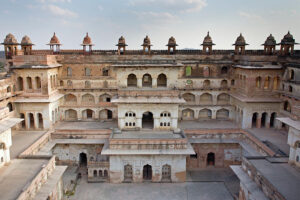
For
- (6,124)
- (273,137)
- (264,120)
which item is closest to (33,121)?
(6,124)

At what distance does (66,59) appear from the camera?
91.9ft

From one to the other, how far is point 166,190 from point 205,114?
1149cm

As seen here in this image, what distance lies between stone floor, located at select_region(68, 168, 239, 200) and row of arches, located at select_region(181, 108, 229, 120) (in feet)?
26.3

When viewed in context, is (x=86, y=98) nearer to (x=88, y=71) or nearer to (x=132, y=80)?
(x=88, y=71)

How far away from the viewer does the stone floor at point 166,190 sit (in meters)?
19.6

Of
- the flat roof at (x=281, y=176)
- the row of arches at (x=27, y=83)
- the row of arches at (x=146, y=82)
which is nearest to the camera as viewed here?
the flat roof at (x=281, y=176)

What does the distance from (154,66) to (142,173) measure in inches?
363

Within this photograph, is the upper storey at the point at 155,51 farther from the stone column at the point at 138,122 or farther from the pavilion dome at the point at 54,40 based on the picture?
the stone column at the point at 138,122

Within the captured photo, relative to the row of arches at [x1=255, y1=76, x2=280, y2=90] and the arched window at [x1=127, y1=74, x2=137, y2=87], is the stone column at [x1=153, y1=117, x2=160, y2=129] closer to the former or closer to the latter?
the arched window at [x1=127, y1=74, x2=137, y2=87]

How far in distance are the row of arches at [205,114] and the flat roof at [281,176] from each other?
41.6ft

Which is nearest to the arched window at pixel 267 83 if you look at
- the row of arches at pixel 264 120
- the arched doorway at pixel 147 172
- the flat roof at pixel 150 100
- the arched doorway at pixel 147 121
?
the row of arches at pixel 264 120

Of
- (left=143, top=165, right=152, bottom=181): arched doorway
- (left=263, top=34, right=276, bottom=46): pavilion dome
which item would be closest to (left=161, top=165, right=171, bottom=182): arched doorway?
(left=143, top=165, right=152, bottom=181): arched doorway

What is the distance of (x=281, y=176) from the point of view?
14.6 metres

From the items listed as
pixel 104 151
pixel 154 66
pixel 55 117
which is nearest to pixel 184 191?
pixel 104 151
